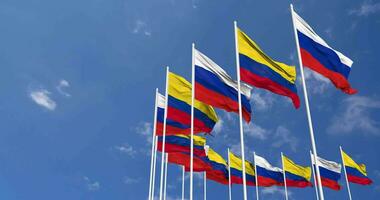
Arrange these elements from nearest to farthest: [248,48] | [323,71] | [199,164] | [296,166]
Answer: [323,71] → [248,48] → [199,164] → [296,166]

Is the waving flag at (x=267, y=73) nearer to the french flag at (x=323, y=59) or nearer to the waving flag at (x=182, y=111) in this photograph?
the french flag at (x=323, y=59)

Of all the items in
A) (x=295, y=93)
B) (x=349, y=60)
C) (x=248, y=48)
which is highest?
(x=248, y=48)

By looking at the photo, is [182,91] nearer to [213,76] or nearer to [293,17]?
[213,76]

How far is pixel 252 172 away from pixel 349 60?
69.3 ft

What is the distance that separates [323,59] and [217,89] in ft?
16.3

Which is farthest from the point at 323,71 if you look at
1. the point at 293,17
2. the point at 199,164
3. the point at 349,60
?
the point at 199,164

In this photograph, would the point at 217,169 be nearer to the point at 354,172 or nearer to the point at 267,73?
the point at 354,172

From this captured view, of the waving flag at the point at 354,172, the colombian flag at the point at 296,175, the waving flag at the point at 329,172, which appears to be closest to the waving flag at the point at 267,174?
the colombian flag at the point at 296,175

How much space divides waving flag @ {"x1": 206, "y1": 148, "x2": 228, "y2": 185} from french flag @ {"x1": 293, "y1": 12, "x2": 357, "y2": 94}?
59.4 feet

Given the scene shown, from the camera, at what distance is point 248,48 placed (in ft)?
55.8

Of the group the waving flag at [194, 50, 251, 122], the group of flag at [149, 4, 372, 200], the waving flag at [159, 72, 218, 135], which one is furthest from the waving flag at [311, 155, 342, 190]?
the waving flag at [194, 50, 251, 122]

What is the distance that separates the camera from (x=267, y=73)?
1623 centimetres

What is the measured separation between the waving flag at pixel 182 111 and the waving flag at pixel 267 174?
12.6 m

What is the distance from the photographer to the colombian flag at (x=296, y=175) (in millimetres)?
34562
